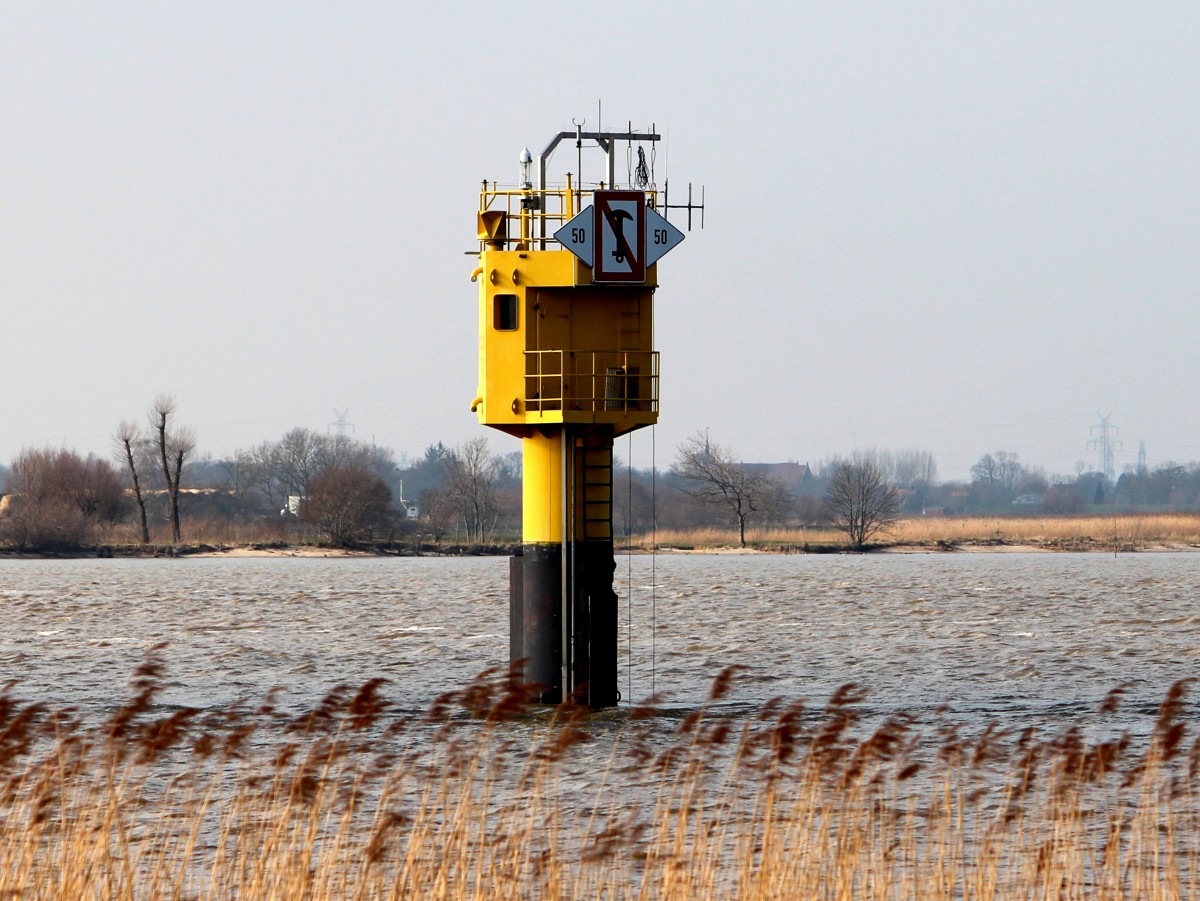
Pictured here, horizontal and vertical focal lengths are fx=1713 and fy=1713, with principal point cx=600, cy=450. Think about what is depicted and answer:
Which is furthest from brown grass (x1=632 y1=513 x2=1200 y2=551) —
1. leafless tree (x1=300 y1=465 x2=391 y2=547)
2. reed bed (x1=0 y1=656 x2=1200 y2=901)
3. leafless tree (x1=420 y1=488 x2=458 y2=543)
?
reed bed (x1=0 y1=656 x2=1200 y2=901)

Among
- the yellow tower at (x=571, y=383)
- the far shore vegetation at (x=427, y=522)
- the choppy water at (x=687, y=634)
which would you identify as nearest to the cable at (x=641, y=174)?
the yellow tower at (x=571, y=383)

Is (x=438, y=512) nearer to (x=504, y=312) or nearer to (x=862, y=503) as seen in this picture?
(x=862, y=503)

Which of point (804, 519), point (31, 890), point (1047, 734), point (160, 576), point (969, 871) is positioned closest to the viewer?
point (31, 890)

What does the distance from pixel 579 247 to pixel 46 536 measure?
87.6 metres

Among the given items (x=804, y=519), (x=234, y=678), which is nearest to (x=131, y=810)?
(x=234, y=678)

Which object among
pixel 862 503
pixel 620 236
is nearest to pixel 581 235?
pixel 620 236

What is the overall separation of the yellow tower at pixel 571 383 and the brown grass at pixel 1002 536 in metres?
87.7

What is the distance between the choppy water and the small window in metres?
6.23

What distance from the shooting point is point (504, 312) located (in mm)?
22750

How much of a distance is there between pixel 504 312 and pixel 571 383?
4.48ft

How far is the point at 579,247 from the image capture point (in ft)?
73.2

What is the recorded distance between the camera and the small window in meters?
22.7

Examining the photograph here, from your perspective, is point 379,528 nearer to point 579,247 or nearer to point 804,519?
point 804,519

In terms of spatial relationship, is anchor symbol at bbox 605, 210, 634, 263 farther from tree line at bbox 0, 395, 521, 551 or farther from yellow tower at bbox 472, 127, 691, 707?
tree line at bbox 0, 395, 521, 551
